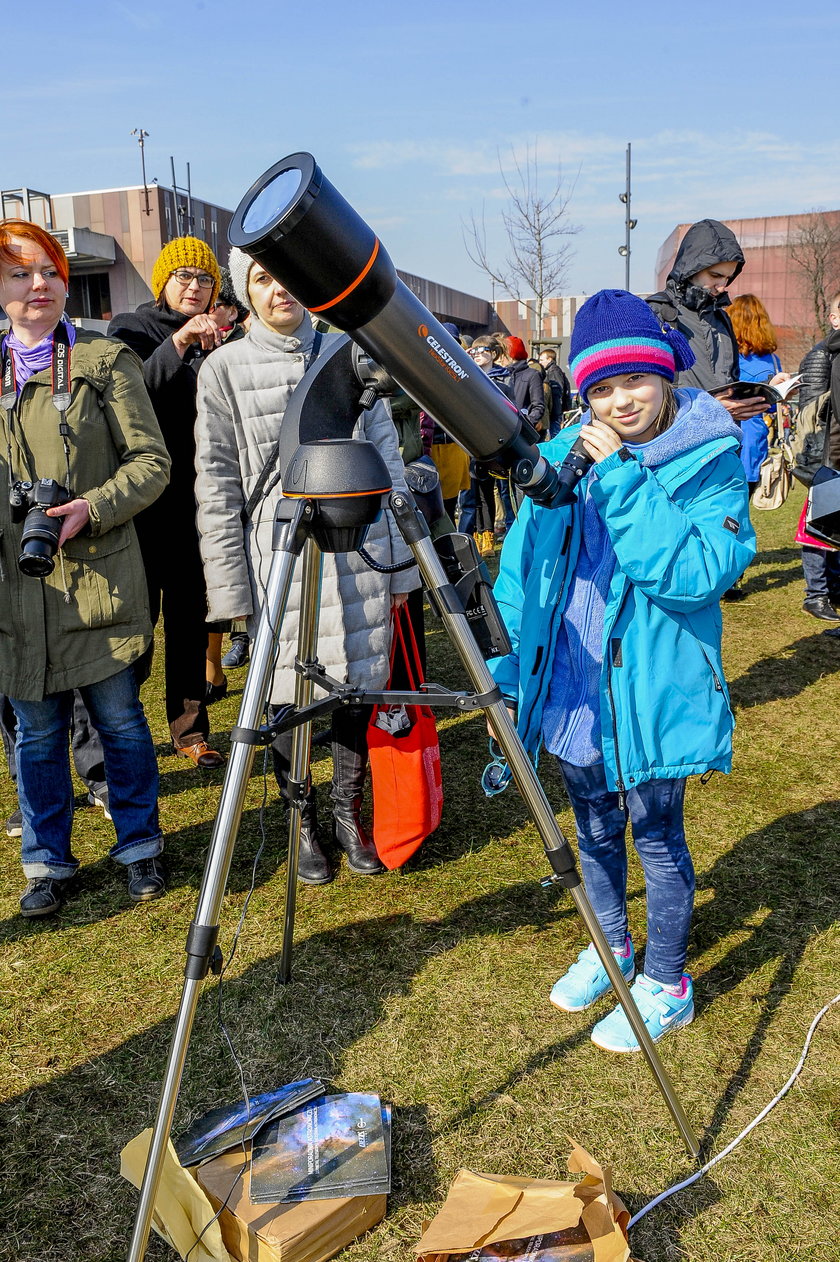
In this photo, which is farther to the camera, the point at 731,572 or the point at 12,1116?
the point at 12,1116

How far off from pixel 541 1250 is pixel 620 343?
192 centimetres

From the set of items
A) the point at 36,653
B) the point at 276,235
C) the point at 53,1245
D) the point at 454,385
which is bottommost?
the point at 53,1245

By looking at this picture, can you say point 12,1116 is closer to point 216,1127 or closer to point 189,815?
point 216,1127

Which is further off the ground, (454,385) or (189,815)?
(454,385)

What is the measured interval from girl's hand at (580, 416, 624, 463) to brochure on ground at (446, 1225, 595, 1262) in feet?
5.25

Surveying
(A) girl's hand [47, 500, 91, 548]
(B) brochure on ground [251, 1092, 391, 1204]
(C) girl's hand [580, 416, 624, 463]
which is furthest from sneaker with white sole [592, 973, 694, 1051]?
(A) girl's hand [47, 500, 91, 548]

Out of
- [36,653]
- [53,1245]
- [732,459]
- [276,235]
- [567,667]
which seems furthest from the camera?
[36,653]

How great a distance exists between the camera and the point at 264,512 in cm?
328

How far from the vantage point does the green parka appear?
3213 mm

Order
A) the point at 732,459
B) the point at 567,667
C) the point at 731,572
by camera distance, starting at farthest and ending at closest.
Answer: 1. the point at 567,667
2. the point at 732,459
3. the point at 731,572

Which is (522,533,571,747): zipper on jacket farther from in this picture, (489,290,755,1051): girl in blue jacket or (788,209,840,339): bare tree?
(788,209,840,339): bare tree

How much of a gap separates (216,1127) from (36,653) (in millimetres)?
1629

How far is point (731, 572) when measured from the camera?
2.21 metres

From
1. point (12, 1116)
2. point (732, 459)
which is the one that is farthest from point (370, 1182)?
point (732, 459)
